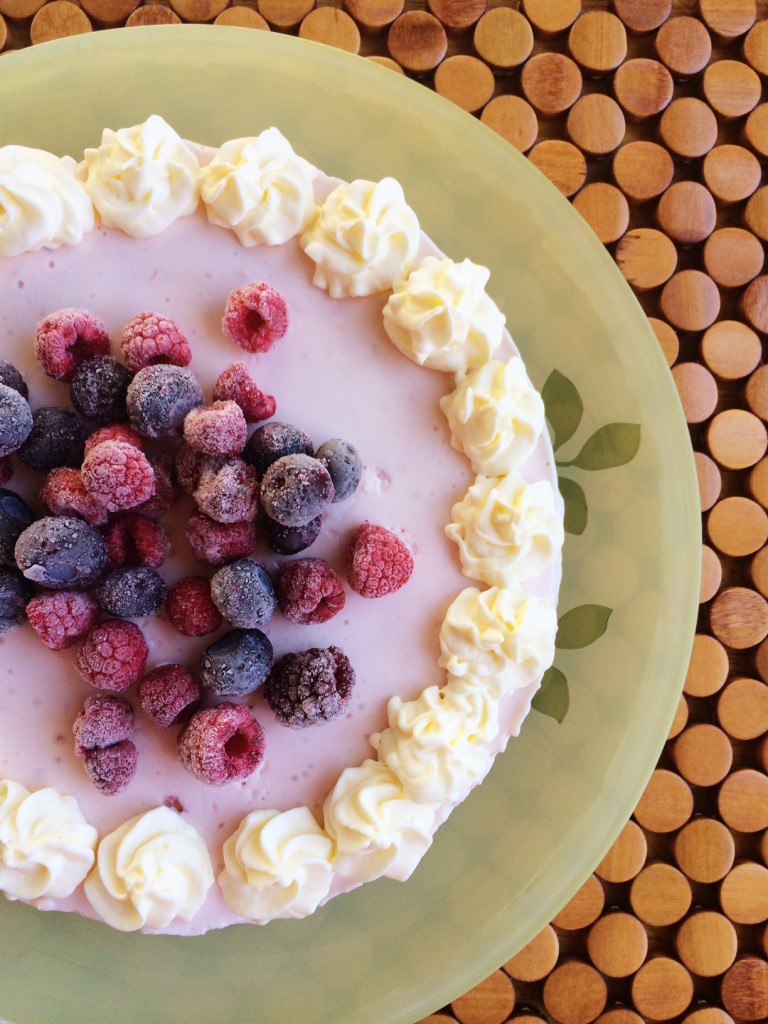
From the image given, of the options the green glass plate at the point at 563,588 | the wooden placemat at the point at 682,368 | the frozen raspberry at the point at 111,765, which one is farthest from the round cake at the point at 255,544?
the wooden placemat at the point at 682,368

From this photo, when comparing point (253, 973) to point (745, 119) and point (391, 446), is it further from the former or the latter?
point (745, 119)

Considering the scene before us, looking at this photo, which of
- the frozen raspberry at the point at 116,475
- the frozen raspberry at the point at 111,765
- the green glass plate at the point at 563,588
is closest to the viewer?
the frozen raspberry at the point at 116,475

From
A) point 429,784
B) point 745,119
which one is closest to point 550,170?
point 745,119

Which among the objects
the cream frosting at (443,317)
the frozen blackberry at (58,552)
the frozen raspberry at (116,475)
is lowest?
the frozen blackberry at (58,552)

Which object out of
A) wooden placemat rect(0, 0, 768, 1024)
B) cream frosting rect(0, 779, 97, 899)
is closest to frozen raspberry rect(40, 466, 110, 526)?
cream frosting rect(0, 779, 97, 899)

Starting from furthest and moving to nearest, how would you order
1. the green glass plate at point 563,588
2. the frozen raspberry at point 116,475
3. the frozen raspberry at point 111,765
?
1. the green glass plate at point 563,588
2. the frozen raspberry at point 111,765
3. the frozen raspberry at point 116,475

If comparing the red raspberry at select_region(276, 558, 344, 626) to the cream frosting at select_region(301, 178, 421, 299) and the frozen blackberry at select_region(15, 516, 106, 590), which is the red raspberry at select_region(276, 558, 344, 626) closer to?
the frozen blackberry at select_region(15, 516, 106, 590)

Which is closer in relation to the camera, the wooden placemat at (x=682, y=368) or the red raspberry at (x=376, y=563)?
the red raspberry at (x=376, y=563)

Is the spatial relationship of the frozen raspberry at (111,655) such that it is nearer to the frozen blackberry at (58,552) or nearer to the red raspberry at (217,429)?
the frozen blackberry at (58,552)

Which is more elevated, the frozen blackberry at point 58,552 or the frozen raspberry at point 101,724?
the frozen blackberry at point 58,552
